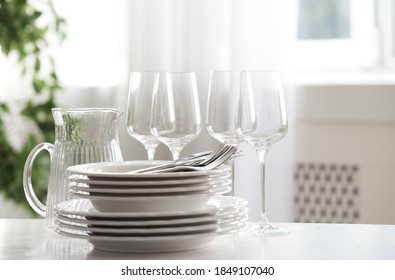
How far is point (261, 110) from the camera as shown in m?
1.20

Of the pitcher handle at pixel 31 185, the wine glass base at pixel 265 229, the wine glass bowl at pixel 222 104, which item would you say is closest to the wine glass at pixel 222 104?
the wine glass bowl at pixel 222 104

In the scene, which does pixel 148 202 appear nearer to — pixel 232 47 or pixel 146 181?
pixel 146 181

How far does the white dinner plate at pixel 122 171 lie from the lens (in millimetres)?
1049

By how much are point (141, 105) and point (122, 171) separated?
0.16 meters

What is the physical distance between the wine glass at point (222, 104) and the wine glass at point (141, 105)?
10 centimetres

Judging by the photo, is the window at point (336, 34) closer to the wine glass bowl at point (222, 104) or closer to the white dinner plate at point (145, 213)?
the wine glass bowl at point (222, 104)

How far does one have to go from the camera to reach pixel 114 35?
125 inches

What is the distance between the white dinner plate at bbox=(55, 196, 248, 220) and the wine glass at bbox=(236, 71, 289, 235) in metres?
Result: 0.09

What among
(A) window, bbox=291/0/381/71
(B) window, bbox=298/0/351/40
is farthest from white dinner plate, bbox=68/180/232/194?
(B) window, bbox=298/0/351/40

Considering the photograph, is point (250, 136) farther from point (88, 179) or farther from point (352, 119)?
point (352, 119)

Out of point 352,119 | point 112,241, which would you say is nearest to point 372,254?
A: point 112,241

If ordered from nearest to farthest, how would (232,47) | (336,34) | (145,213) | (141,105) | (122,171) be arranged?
(145,213), (122,171), (141,105), (232,47), (336,34)

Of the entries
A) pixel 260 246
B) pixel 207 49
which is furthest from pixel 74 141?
pixel 207 49
